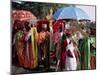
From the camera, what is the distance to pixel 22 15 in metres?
2.27

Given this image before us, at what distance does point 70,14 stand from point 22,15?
0.50 m

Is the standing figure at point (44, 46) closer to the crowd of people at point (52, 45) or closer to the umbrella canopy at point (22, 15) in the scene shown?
the crowd of people at point (52, 45)

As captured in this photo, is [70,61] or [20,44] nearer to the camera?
[20,44]

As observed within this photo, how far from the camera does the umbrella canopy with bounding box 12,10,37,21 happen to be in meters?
2.23

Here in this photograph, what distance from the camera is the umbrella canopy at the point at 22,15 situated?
2.23 meters

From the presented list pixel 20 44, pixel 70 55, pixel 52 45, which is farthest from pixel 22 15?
pixel 70 55

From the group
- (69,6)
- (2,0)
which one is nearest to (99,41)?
(69,6)

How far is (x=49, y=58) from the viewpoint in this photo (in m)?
2.34

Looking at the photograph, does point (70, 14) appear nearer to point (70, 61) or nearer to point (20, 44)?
point (70, 61)

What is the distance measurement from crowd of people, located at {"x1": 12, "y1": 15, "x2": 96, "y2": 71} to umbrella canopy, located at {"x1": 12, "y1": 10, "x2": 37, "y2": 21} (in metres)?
0.04

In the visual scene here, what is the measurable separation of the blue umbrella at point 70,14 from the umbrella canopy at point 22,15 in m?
0.24

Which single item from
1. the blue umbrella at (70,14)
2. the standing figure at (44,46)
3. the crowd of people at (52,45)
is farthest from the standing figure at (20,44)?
the blue umbrella at (70,14)

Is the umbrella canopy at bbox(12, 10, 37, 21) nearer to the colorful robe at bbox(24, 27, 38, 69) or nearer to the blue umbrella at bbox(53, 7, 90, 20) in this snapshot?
the colorful robe at bbox(24, 27, 38, 69)

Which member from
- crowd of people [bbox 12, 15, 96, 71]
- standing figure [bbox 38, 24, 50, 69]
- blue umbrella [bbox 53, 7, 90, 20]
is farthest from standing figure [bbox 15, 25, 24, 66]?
blue umbrella [bbox 53, 7, 90, 20]
